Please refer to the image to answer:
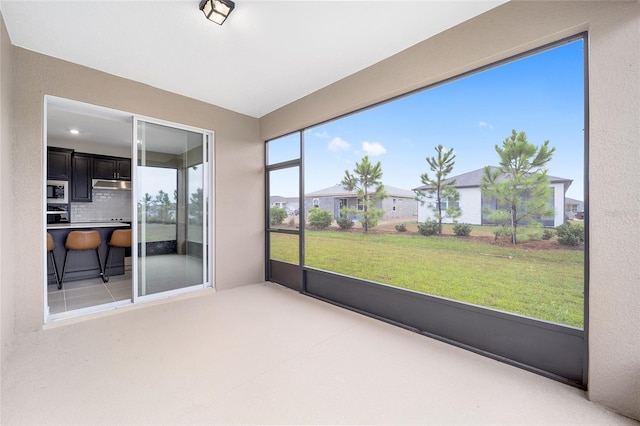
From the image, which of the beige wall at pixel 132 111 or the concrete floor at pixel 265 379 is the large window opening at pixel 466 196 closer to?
the concrete floor at pixel 265 379

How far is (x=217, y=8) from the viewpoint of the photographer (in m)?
1.92

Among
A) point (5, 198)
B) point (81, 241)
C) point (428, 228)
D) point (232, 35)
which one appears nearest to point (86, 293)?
point (81, 241)

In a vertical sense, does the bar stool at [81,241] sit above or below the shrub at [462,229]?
below

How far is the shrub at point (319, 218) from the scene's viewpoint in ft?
12.4

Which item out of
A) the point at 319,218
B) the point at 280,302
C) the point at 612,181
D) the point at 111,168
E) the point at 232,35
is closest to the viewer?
the point at 612,181

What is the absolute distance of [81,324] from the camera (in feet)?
8.99

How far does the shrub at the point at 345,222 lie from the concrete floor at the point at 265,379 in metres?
1.28

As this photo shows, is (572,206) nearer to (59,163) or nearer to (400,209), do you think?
(400,209)

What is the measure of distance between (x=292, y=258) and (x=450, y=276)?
7.18 ft

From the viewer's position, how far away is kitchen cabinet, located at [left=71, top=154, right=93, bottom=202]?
17.6 ft

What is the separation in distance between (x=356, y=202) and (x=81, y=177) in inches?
227

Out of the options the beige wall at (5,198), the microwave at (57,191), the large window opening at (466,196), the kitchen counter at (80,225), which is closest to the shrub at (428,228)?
the large window opening at (466,196)

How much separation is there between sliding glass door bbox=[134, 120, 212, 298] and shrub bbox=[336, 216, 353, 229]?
1.93m

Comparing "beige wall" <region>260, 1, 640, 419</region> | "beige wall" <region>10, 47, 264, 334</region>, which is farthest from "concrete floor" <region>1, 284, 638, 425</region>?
"beige wall" <region>10, 47, 264, 334</region>
